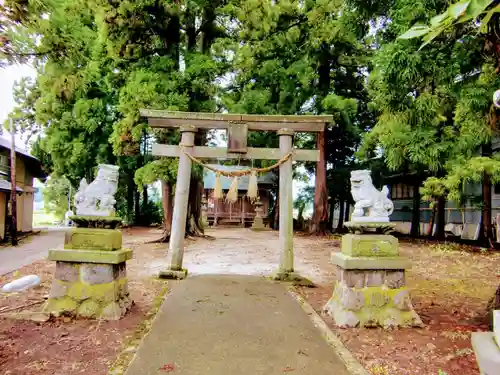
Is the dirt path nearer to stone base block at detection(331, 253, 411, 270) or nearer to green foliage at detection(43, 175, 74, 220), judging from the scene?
stone base block at detection(331, 253, 411, 270)

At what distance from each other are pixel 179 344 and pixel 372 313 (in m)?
2.81

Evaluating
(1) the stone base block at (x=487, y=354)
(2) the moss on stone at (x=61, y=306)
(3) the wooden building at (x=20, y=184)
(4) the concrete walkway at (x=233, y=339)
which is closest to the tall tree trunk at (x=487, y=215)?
(4) the concrete walkway at (x=233, y=339)

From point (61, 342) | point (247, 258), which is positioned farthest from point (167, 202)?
point (61, 342)

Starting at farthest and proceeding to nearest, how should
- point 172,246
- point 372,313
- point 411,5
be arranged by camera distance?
point 172,246, point 411,5, point 372,313

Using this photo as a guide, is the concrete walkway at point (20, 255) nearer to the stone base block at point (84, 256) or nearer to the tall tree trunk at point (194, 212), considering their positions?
the stone base block at point (84, 256)

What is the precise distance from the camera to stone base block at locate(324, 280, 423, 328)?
17.6 ft

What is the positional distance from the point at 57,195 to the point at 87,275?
38.5m

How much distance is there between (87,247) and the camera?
5.59 m

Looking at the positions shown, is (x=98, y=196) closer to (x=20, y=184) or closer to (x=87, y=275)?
(x=87, y=275)

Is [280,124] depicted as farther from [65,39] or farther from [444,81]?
[65,39]

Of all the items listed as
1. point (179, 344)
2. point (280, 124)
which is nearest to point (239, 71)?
point (280, 124)

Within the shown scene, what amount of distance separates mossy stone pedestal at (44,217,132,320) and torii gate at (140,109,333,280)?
2.77 m

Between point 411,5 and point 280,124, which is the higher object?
point 411,5

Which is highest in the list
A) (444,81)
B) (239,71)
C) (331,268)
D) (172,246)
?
(239,71)
